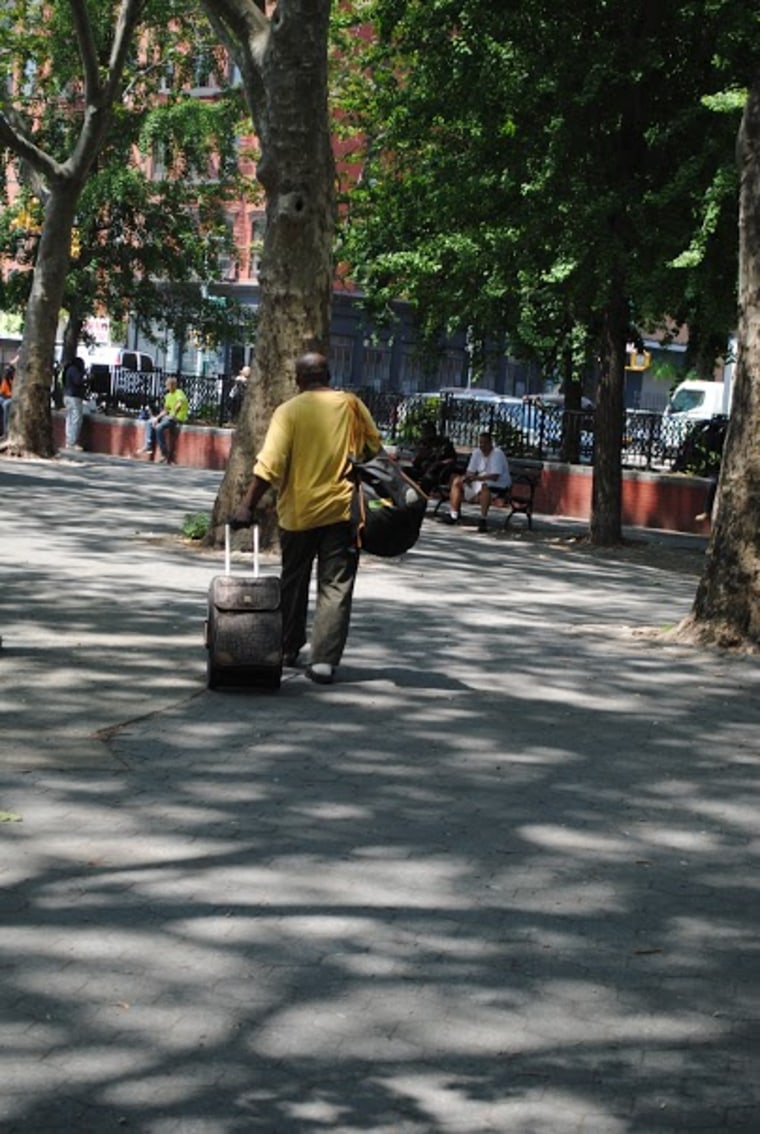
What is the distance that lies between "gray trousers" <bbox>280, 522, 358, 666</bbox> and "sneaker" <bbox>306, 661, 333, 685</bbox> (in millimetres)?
30

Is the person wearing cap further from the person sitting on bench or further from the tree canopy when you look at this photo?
the person sitting on bench

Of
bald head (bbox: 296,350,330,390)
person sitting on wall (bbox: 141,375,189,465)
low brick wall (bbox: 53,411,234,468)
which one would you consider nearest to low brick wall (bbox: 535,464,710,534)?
low brick wall (bbox: 53,411,234,468)

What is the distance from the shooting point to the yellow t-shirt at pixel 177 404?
1528 inches

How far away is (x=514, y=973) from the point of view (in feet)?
20.4

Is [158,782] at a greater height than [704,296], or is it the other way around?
[704,296]

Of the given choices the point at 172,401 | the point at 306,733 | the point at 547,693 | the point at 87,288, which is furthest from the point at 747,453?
the point at 87,288

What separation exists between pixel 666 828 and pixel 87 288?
43.8 m

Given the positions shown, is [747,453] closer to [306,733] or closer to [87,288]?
[306,733]

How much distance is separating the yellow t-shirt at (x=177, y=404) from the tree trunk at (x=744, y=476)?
83.0ft

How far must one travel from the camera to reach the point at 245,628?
36.1ft

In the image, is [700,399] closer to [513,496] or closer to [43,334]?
[43,334]

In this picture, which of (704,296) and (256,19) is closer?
(256,19)

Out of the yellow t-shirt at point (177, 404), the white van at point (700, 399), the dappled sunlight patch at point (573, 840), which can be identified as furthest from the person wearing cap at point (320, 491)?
the white van at point (700, 399)

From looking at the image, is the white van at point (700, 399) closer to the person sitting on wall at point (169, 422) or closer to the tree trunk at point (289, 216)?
the person sitting on wall at point (169, 422)
